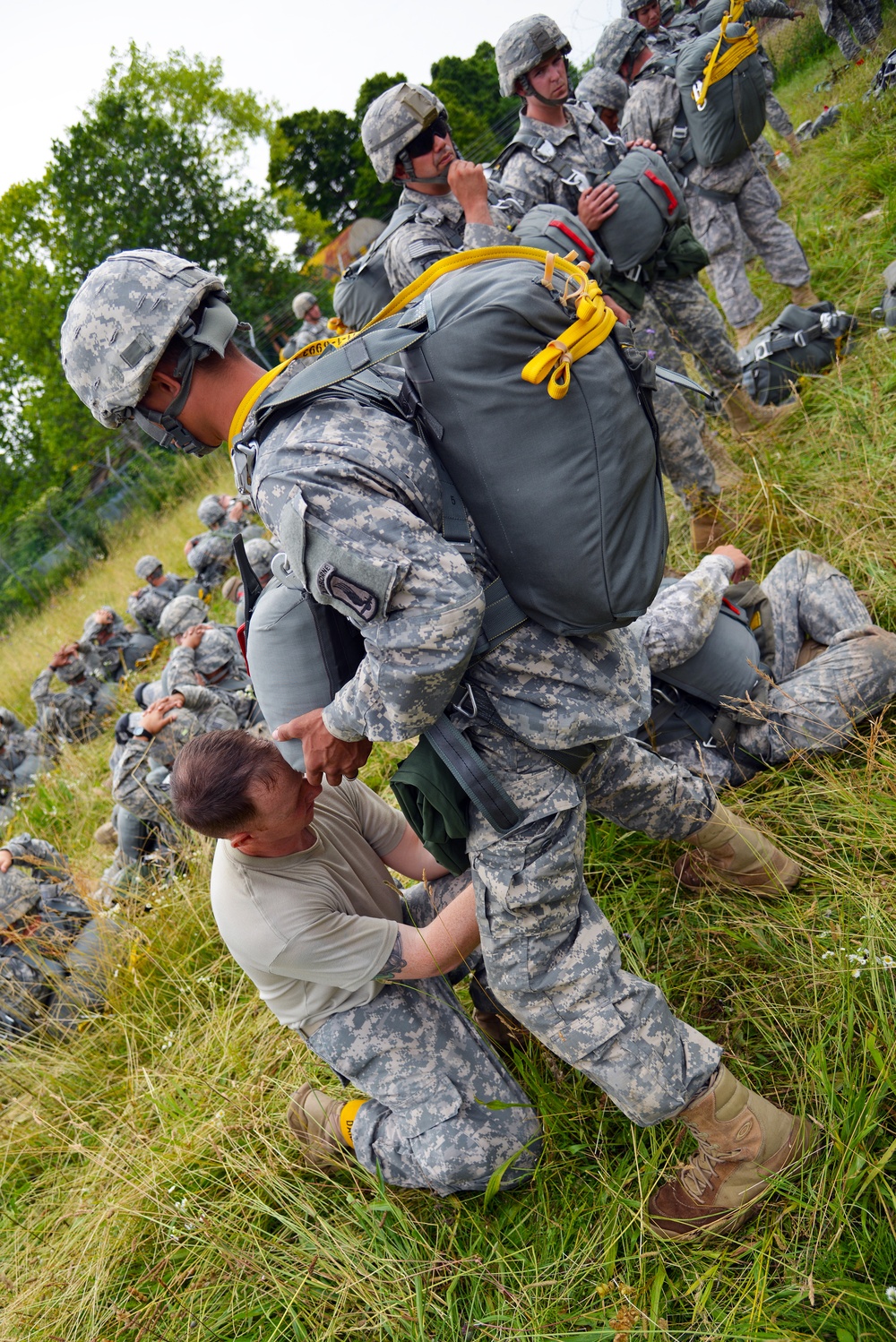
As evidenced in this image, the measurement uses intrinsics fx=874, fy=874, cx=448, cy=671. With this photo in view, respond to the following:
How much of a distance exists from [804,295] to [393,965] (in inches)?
184

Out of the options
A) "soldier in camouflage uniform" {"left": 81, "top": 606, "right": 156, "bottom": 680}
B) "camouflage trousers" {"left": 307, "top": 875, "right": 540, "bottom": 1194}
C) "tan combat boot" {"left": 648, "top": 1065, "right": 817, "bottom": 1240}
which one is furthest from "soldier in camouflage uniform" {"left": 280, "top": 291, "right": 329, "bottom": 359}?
"tan combat boot" {"left": 648, "top": 1065, "right": 817, "bottom": 1240}

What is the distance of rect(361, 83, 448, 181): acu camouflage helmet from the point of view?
3.61 meters

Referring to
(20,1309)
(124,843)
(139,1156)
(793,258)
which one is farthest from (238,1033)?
(793,258)

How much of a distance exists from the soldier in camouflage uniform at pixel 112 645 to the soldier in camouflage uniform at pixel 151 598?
0.56 feet

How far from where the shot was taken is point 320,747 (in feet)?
5.73

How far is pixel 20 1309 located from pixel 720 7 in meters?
7.73

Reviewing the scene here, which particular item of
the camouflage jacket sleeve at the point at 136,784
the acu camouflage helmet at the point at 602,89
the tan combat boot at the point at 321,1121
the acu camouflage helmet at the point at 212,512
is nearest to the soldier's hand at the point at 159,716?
the camouflage jacket sleeve at the point at 136,784

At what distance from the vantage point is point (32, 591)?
2033 centimetres

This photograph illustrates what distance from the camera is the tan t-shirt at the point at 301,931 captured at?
227 centimetres

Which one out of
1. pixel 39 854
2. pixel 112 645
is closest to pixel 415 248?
pixel 39 854

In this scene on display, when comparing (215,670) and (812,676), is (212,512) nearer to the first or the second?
(215,670)

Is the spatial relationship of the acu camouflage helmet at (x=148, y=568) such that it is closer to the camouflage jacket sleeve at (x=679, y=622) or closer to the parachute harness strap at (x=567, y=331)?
the camouflage jacket sleeve at (x=679, y=622)

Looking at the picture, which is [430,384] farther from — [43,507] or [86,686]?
[43,507]

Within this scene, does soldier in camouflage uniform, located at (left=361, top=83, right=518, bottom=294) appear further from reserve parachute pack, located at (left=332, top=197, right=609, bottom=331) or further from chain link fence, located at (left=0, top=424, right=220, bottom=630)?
chain link fence, located at (left=0, top=424, right=220, bottom=630)
